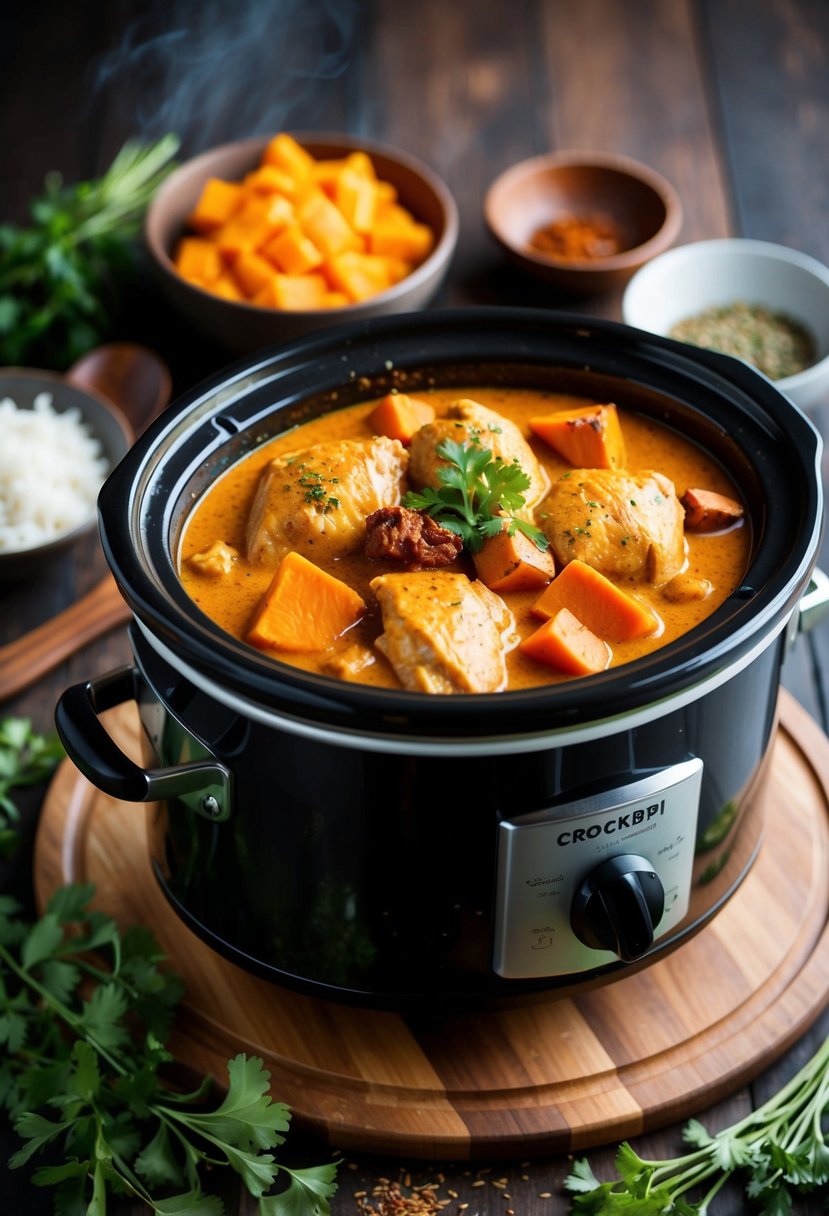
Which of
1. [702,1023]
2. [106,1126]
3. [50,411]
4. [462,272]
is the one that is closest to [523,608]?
[702,1023]

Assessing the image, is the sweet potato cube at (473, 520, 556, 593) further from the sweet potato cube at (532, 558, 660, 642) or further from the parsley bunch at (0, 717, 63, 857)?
the parsley bunch at (0, 717, 63, 857)

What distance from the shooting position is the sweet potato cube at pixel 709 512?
227 cm

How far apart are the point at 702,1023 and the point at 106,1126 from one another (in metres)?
1.00

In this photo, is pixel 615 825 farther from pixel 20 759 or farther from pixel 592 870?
pixel 20 759

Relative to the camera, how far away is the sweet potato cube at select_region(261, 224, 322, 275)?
3.68 m

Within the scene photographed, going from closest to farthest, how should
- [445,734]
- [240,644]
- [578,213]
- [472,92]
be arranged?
1. [445,734]
2. [240,644]
3. [578,213]
4. [472,92]

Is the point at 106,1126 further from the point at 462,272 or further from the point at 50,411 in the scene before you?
the point at 462,272

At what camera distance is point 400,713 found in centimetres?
180

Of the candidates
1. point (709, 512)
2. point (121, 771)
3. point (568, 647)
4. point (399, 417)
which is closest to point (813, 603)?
point (709, 512)

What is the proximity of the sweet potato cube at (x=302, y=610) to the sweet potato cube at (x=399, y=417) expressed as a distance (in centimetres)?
42

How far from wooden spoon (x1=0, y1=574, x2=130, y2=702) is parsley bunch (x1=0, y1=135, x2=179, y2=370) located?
3.13 feet

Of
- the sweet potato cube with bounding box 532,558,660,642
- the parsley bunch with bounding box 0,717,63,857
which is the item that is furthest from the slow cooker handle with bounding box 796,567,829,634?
the parsley bunch with bounding box 0,717,63,857

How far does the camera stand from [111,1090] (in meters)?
2.25

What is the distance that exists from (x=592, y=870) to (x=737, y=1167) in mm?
579
